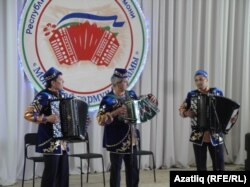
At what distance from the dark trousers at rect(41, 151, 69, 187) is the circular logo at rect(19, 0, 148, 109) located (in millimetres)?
1753

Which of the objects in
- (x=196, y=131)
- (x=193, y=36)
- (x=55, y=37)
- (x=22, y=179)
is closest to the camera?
(x=196, y=131)

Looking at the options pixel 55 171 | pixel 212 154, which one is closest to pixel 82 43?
pixel 55 171

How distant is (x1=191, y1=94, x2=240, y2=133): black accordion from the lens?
4.42 m

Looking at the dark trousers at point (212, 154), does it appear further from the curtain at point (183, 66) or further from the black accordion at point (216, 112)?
the curtain at point (183, 66)

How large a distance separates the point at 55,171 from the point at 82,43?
2393mm

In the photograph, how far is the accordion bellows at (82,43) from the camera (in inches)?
236

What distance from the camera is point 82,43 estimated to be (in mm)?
6156

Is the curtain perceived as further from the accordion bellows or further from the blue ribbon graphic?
the accordion bellows

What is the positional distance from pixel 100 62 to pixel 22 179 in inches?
74.5

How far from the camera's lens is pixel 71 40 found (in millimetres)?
6098

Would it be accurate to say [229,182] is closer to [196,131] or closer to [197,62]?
[196,131]

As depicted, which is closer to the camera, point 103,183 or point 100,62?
point 103,183

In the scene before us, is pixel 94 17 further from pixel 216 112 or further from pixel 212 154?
pixel 212 154

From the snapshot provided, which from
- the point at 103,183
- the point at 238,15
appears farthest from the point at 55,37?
the point at 238,15
